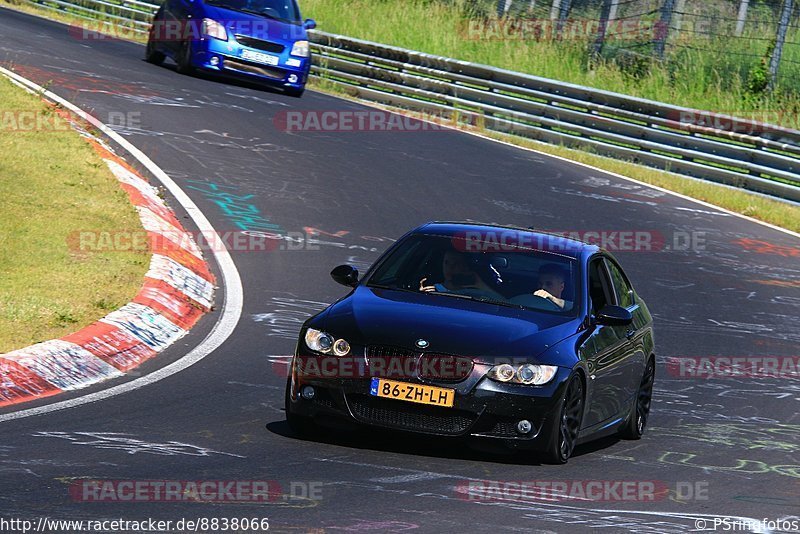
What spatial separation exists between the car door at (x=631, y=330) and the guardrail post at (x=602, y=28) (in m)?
17.6

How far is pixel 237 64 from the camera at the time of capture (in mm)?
→ 24453

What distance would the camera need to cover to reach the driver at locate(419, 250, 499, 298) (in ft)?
31.0

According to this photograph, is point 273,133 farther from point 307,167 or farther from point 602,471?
point 602,471

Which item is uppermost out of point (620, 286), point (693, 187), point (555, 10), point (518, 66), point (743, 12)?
point (743, 12)

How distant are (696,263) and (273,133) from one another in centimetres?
665

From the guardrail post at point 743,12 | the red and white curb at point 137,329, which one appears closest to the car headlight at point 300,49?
the guardrail post at point 743,12

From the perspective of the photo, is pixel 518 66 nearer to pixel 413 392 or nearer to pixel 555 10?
pixel 555 10

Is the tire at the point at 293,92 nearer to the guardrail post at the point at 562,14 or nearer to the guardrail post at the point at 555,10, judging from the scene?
the guardrail post at the point at 562,14

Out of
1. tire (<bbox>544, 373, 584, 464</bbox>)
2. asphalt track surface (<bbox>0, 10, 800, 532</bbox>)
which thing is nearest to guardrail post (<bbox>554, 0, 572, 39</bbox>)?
asphalt track surface (<bbox>0, 10, 800, 532</bbox>)

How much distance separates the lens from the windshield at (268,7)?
2506 centimetres

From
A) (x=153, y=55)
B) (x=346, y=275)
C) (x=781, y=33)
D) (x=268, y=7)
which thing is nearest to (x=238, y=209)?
(x=346, y=275)

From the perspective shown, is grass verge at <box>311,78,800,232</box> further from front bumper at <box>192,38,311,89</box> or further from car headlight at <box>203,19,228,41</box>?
car headlight at <box>203,19,228,41</box>

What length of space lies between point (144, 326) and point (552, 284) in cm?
327

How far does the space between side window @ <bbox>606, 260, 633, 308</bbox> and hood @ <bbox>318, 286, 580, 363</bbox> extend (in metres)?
1.34
